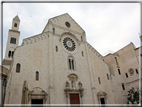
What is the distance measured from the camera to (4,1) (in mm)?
6266

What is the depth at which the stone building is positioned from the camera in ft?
48.0

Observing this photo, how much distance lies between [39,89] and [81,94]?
6442mm

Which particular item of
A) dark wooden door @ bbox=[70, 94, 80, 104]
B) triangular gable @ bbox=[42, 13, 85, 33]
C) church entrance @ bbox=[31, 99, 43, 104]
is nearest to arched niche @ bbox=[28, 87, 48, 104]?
church entrance @ bbox=[31, 99, 43, 104]

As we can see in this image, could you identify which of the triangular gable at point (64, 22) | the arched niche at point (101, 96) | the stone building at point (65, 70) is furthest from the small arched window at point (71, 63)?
the triangular gable at point (64, 22)

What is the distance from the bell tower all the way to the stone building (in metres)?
0.61

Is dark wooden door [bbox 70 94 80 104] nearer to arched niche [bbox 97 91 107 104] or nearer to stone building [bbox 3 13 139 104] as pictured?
stone building [bbox 3 13 139 104]

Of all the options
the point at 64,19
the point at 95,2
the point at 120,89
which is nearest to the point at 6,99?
the point at 95,2

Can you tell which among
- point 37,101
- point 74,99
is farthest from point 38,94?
point 74,99

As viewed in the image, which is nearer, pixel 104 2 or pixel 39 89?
pixel 104 2

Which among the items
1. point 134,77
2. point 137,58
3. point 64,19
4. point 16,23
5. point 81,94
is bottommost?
point 81,94

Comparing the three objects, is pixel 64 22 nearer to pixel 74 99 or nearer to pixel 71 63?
pixel 71 63

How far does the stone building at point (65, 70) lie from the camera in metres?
14.6

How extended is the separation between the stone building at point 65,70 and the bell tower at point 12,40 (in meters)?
0.61

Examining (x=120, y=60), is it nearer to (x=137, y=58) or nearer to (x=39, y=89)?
(x=137, y=58)
